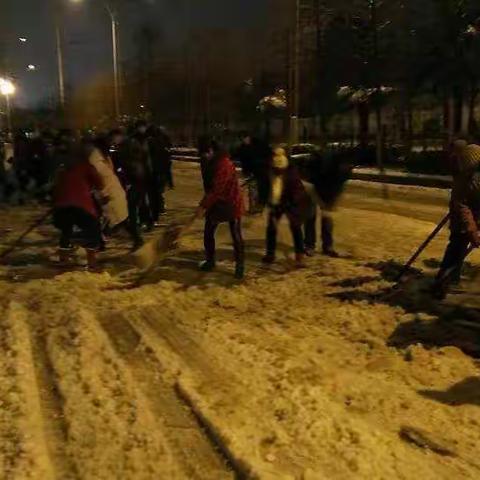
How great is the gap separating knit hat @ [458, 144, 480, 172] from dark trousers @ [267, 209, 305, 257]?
91.7 inches

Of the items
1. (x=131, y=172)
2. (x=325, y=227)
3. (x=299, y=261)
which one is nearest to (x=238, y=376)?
(x=299, y=261)

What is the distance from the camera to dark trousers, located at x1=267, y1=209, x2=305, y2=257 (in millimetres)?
8336

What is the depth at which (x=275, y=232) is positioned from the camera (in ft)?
28.1

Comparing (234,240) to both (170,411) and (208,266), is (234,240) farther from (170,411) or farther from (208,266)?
(170,411)

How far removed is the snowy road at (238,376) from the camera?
3707mm

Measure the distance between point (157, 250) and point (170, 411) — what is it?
15.5 feet

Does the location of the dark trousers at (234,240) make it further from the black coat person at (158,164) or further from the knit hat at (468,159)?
the black coat person at (158,164)

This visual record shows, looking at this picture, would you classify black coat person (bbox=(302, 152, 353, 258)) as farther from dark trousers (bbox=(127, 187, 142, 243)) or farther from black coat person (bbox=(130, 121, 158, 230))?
black coat person (bbox=(130, 121, 158, 230))

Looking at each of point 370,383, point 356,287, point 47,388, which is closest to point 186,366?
point 47,388

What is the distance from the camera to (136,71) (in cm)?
4803

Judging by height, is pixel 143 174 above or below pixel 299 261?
above

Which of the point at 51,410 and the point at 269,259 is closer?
the point at 51,410

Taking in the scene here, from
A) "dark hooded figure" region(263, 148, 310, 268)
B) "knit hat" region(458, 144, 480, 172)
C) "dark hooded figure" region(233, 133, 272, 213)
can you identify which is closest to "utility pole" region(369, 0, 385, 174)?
"dark hooded figure" region(233, 133, 272, 213)

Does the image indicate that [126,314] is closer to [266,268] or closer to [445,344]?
[266,268]
